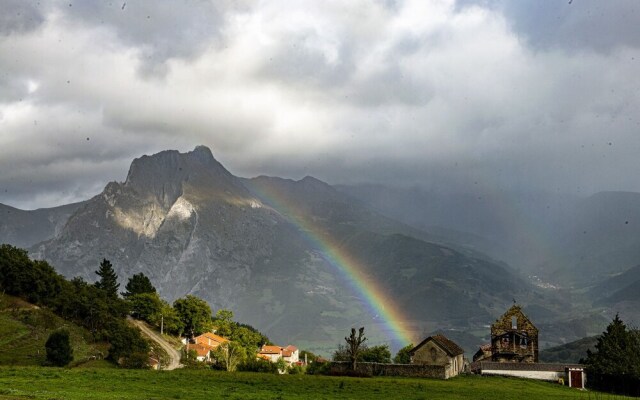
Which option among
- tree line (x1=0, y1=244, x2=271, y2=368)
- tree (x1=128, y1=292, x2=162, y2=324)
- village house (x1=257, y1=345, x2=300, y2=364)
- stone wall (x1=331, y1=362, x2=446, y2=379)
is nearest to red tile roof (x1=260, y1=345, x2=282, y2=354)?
village house (x1=257, y1=345, x2=300, y2=364)

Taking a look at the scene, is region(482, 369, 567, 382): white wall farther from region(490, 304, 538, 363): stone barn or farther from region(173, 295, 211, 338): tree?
region(173, 295, 211, 338): tree

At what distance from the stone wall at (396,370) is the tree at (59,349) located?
36.8 m

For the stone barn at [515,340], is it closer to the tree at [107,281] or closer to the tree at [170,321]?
the tree at [170,321]

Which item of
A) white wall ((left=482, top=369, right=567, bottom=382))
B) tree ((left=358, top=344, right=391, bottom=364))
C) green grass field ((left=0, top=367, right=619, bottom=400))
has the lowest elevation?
green grass field ((left=0, top=367, right=619, bottom=400))

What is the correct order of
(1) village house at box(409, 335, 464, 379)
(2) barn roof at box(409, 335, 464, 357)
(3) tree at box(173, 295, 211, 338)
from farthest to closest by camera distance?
(3) tree at box(173, 295, 211, 338) < (2) barn roof at box(409, 335, 464, 357) < (1) village house at box(409, 335, 464, 379)

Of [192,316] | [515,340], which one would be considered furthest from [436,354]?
[192,316]

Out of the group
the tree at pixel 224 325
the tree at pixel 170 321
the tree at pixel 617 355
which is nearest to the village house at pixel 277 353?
the tree at pixel 224 325

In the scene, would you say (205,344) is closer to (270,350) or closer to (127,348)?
(270,350)

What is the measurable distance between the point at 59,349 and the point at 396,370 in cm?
4616

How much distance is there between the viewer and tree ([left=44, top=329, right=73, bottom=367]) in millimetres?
78750

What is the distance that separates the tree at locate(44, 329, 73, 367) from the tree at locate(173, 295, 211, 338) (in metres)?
70.2

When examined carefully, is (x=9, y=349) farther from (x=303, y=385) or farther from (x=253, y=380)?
(x=303, y=385)

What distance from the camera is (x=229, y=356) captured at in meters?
98.6

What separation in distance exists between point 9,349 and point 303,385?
49.2 metres
